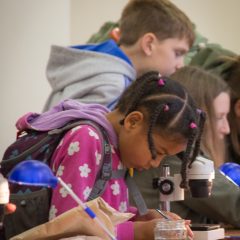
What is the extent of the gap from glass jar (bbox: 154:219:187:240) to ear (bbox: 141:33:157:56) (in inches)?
47.2

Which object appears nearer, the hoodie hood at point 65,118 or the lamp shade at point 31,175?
the lamp shade at point 31,175

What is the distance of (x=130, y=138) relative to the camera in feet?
4.80

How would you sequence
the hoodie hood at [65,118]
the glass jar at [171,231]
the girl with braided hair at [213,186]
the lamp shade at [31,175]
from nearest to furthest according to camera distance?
1. the lamp shade at [31,175]
2. the glass jar at [171,231]
3. the hoodie hood at [65,118]
4. the girl with braided hair at [213,186]

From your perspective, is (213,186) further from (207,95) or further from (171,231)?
(171,231)

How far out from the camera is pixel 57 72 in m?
2.17

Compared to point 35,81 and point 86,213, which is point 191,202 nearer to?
point 86,213

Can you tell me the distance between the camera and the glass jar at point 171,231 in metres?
1.24

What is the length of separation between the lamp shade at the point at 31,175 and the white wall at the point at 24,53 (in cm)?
135

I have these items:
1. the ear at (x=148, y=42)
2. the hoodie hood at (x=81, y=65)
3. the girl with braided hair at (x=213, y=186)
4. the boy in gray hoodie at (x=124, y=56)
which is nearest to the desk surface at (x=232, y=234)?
the girl with braided hair at (x=213, y=186)

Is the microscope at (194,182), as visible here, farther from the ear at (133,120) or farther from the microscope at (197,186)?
the ear at (133,120)

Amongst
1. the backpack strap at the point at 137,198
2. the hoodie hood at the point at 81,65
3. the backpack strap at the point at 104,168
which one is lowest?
the backpack strap at the point at 137,198

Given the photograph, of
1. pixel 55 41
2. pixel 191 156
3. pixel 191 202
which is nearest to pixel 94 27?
pixel 55 41

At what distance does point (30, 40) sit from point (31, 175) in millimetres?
1560

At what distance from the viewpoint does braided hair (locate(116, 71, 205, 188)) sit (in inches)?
55.6
